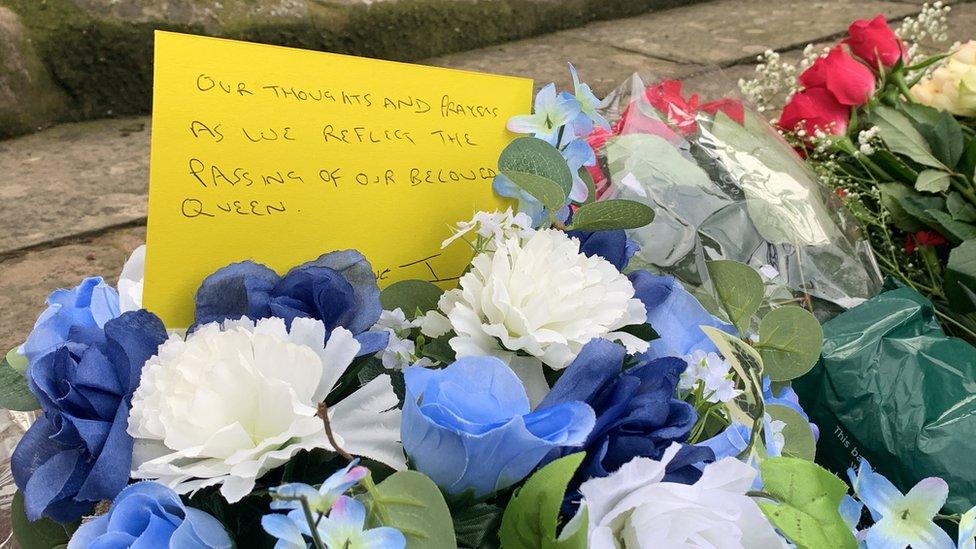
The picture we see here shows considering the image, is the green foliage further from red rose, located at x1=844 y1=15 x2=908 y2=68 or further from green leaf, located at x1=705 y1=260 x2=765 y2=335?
red rose, located at x1=844 y1=15 x2=908 y2=68

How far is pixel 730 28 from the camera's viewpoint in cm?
336

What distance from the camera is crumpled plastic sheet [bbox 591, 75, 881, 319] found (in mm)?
640

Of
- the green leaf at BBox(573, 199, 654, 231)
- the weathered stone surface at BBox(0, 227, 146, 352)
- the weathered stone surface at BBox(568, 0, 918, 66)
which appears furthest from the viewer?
the weathered stone surface at BBox(568, 0, 918, 66)

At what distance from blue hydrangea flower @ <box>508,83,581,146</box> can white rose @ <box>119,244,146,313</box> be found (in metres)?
0.26

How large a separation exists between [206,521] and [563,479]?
153 mm

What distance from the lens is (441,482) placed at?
370 millimetres

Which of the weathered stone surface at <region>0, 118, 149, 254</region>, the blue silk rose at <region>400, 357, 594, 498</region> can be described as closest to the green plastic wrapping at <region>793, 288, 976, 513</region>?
the blue silk rose at <region>400, 357, 594, 498</region>

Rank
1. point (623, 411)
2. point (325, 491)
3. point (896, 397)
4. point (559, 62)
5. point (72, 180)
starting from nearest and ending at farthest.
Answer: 1. point (325, 491)
2. point (623, 411)
3. point (896, 397)
4. point (72, 180)
5. point (559, 62)

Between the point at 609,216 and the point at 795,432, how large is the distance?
0.17 meters

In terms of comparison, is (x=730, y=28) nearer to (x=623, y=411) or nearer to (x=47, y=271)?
(x=47, y=271)

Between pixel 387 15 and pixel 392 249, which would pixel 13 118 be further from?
pixel 392 249

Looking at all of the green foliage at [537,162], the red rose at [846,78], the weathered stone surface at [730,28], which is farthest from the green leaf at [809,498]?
the weathered stone surface at [730,28]

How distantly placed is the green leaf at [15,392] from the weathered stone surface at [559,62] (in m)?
2.11

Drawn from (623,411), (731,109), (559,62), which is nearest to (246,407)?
(623,411)
